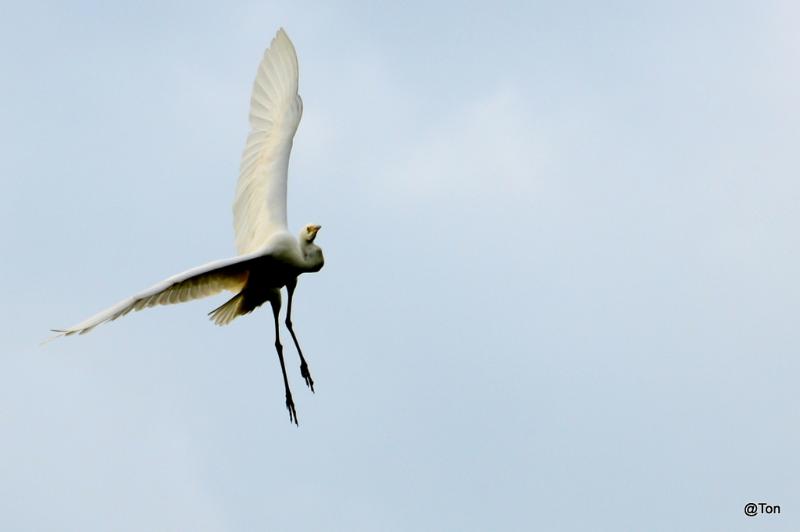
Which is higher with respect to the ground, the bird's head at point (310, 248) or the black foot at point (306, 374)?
the bird's head at point (310, 248)

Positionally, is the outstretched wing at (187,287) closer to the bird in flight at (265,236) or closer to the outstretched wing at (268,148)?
the bird in flight at (265,236)

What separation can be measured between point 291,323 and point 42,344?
23.7 ft

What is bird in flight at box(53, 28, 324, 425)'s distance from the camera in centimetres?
2177

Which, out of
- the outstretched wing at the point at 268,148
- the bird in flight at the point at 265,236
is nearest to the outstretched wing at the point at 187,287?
the bird in flight at the point at 265,236

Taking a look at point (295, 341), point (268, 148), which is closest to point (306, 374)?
point (295, 341)

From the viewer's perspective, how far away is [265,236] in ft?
79.2

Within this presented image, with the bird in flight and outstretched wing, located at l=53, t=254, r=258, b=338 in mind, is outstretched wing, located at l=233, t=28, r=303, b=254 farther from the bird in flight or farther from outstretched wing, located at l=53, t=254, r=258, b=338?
outstretched wing, located at l=53, t=254, r=258, b=338

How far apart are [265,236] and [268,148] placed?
2.28 m

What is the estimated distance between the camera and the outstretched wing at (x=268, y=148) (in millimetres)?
24719

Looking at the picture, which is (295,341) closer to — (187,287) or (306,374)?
(306,374)

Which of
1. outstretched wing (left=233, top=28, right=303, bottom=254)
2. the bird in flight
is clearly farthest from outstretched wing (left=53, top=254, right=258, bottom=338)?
outstretched wing (left=233, top=28, right=303, bottom=254)

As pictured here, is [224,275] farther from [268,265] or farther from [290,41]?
[290,41]

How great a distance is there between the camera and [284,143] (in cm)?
2583

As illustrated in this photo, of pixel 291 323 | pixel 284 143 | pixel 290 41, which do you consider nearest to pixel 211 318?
pixel 291 323
